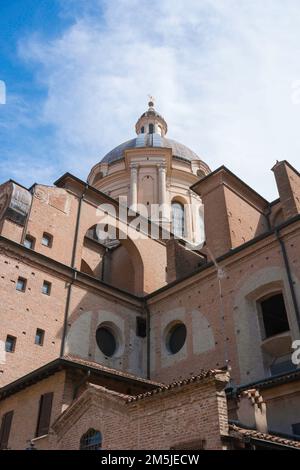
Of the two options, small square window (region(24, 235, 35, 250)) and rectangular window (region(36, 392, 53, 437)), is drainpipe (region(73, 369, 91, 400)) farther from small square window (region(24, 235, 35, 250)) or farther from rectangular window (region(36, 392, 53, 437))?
small square window (region(24, 235, 35, 250))

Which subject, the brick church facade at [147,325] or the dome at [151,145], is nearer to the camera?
the brick church facade at [147,325]

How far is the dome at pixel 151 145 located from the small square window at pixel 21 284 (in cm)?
2162

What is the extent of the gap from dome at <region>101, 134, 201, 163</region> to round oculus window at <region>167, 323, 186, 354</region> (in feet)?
68.2

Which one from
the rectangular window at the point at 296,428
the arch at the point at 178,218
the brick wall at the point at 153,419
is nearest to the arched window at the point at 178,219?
the arch at the point at 178,218

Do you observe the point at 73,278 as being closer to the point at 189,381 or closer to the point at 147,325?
the point at 147,325

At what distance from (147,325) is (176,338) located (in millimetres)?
1701

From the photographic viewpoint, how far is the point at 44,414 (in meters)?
12.0

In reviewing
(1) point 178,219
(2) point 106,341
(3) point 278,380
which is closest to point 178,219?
(1) point 178,219

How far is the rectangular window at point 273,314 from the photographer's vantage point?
636 inches

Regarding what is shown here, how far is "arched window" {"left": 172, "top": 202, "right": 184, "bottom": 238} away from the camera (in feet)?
109

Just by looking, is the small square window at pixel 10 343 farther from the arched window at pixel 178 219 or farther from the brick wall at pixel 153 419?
the arched window at pixel 178 219

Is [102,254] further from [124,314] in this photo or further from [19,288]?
[19,288]

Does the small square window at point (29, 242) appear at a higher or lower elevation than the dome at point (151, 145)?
lower
